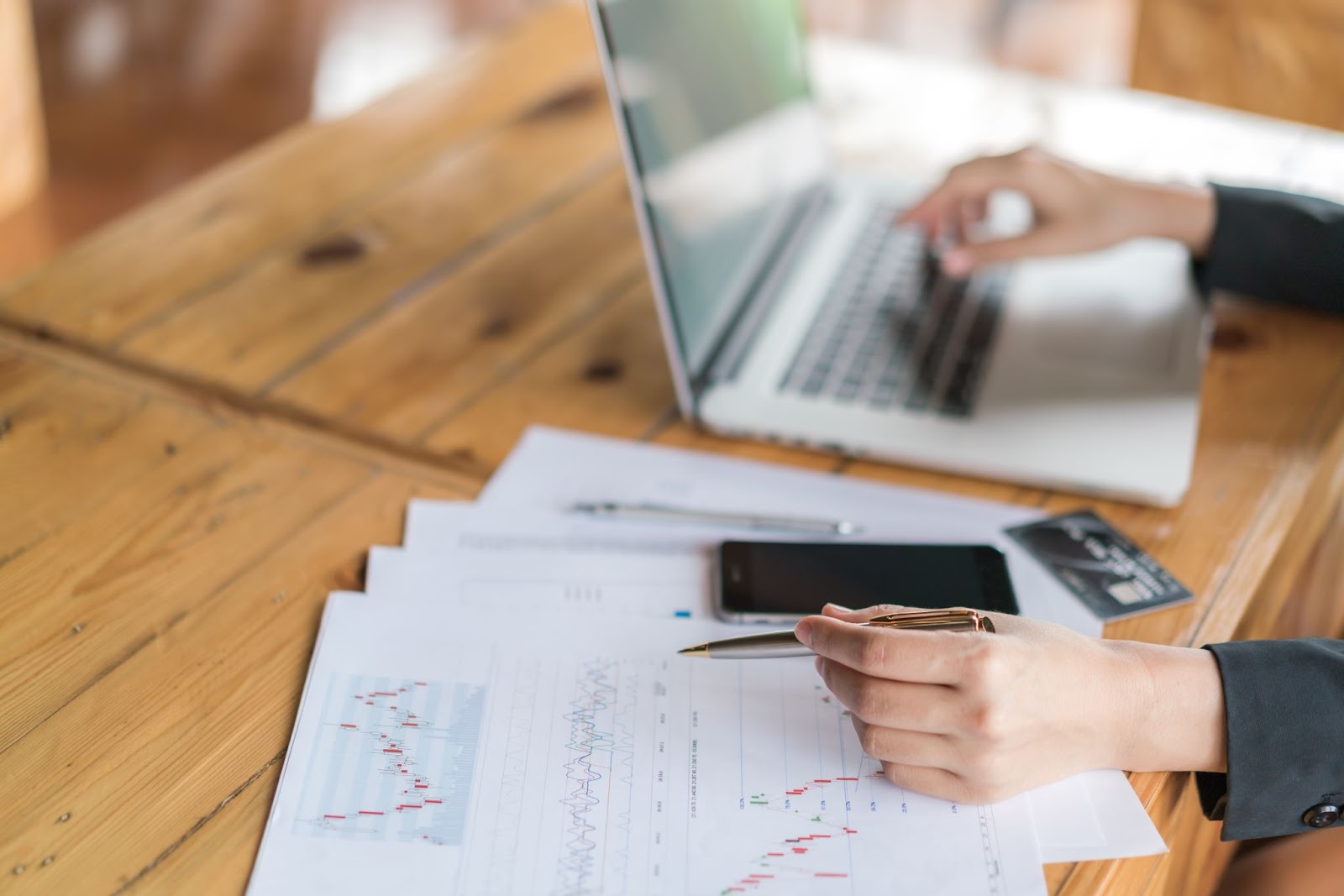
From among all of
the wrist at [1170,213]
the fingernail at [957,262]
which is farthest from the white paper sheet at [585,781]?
the wrist at [1170,213]

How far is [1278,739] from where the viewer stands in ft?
2.32

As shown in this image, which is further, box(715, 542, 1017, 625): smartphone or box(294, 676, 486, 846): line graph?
box(715, 542, 1017, 625): smartphone

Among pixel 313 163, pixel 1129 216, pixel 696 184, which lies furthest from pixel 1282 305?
pixel 313 163

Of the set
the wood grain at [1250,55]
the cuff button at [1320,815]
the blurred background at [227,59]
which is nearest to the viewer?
the cuff button at [1320,815]

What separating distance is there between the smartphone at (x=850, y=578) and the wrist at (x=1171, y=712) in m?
0.10

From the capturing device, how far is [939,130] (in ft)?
4.42

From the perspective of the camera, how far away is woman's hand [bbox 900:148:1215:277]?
3.41 feet

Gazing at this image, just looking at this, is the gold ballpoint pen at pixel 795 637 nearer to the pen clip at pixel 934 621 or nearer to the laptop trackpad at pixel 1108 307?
the pen clip at pixel 934 621

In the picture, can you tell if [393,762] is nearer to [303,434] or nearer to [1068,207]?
[303,434]

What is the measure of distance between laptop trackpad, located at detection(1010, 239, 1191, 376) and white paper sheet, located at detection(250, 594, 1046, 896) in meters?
0.43

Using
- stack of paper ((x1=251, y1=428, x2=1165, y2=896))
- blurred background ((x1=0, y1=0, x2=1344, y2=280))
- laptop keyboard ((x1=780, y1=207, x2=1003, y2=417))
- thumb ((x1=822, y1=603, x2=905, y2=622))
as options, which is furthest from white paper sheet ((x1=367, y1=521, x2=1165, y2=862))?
blurred background ((x1=0, y1=0, x2=1344, y2=280))

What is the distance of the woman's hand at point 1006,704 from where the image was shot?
2.11ft

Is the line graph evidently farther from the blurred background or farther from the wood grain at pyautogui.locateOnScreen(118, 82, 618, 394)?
the blurred background

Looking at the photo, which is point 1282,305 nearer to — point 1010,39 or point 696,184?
point 696,184
